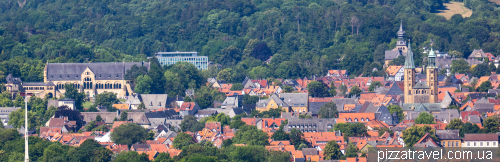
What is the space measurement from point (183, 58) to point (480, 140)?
254 ft

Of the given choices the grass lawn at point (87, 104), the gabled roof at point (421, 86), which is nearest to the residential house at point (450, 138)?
the gabled roof at point (421, 86)

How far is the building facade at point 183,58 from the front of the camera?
468 feet

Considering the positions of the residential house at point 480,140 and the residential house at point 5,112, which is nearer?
the residential house at point 480,140

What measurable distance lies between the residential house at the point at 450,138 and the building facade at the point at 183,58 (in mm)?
70901

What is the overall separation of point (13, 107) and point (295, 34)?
5785 centimetres

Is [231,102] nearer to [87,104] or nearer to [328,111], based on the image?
[328,111]

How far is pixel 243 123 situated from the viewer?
84.8m

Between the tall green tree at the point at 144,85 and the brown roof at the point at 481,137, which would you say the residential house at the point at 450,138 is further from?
the tall green tree at the point at 144,85

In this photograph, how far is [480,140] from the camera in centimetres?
7181

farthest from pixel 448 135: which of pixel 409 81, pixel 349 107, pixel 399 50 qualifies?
pixel 399 50

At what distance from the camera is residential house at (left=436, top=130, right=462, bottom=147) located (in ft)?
238

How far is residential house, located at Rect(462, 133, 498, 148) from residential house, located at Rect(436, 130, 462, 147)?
57 centimetres

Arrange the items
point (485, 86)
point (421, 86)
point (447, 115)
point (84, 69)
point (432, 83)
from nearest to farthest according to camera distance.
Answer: point (447, 115) < point (421, 86) < point (432, 83) < point (485, 86) < point (84, 69)

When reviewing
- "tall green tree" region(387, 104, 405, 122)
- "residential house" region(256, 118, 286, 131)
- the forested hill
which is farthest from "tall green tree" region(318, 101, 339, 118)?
the forested hill
